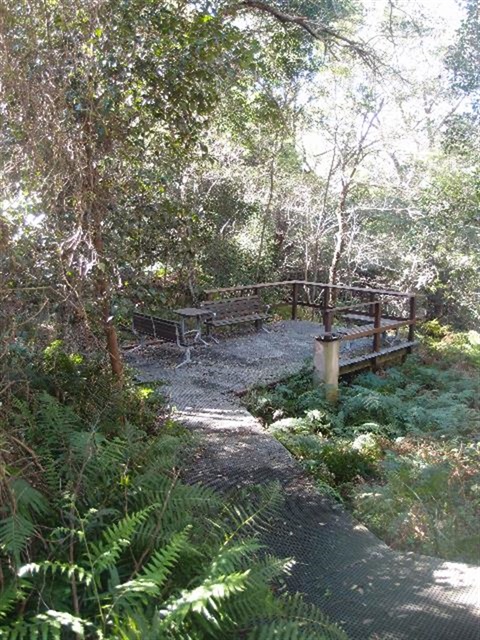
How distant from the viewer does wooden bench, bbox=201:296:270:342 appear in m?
10.4

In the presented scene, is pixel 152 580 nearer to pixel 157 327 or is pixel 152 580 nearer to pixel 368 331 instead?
pixel 157 327

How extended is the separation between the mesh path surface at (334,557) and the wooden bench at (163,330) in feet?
6.17

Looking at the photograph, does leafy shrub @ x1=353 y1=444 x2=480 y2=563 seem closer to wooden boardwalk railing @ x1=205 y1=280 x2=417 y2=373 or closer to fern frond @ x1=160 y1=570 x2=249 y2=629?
fern frond @ x1=160 y1=570 x2=249 y2=629

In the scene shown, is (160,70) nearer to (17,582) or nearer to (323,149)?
(17,582)

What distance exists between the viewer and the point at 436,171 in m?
14.7

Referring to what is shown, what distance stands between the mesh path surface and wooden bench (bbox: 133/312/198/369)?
1880 millimetres

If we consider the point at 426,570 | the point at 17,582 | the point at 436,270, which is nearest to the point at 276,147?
the point at 436,270

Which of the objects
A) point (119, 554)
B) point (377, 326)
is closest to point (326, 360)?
point (377, 326)

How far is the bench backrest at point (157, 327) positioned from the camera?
9.01 m

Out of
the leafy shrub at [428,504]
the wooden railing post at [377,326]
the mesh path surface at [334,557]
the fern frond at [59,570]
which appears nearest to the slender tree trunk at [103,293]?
the mesh path surface at [334,557]

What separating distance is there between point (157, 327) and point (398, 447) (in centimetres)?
446

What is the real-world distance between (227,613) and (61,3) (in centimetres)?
398

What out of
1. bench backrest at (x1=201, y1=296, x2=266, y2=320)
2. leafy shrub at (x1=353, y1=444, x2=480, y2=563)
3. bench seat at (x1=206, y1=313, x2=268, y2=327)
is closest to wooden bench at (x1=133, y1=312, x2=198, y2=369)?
bench seat at (x1=206, y1=313, x2=268, y2=327)

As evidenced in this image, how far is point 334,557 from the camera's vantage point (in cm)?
368
